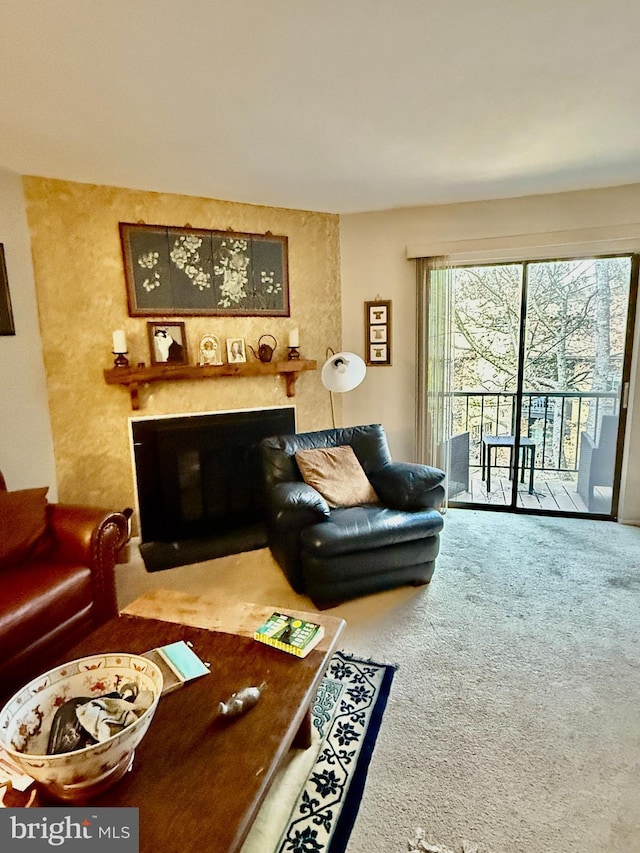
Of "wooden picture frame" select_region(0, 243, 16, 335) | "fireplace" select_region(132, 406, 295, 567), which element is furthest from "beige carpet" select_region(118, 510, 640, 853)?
"wooden picture frame" select_region(0, 243, 16, 335)

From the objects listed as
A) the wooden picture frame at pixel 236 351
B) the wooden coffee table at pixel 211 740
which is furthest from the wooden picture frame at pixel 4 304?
the wooden coffee table at pixel 211 740

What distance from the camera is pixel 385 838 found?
4.54ft

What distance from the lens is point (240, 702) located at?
1.28 metres

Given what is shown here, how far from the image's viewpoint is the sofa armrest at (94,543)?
226 cm

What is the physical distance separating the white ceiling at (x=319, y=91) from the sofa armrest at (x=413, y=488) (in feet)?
6.29

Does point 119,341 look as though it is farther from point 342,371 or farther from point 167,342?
point 342,371

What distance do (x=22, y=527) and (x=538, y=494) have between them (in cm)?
390

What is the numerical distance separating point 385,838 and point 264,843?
36 cm

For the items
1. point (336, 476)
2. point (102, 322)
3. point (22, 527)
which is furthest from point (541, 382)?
point (22, 527)

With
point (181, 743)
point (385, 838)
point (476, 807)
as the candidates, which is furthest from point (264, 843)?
point (476, 807)

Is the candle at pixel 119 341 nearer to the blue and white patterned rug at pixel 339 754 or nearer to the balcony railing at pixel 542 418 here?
the blue and white patterned rug at pixel 339 754

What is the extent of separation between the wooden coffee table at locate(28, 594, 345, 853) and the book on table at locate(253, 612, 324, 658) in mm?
23

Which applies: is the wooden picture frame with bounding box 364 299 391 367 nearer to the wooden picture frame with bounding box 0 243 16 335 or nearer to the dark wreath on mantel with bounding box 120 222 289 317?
the dark wreath on mantel with bounding box 120 222 289 317

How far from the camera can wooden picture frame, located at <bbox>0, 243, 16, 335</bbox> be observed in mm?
2824
